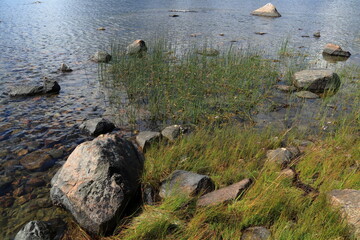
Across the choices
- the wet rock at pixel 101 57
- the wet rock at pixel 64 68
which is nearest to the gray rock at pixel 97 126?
the wet rock at pixel 64 68

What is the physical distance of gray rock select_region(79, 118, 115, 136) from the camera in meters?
7.89

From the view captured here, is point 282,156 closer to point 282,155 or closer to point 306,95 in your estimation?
point 282,155

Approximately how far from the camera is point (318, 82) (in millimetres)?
10961

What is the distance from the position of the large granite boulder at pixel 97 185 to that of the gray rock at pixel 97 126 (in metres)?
2.56

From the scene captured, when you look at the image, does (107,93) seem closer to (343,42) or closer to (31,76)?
(31,76)

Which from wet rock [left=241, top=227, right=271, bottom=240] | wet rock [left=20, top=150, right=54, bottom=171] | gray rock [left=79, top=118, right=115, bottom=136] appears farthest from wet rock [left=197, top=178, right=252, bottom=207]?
gray rock [left=79, top=118, right=115, bottom=136]

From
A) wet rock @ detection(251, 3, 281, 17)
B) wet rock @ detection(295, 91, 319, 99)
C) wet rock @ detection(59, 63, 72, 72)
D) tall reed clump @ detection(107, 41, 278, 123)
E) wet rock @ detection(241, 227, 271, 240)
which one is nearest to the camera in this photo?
wet rock @ detection(241, 227, 271, 240)

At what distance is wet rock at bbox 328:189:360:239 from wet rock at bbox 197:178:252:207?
1351 mm

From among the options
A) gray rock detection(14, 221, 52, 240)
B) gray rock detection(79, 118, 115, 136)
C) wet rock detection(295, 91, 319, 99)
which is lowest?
gray rock detection(79, 118, 115, 136)

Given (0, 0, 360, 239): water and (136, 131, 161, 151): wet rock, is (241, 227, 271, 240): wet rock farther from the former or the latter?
(136, 131, 161, 151): wet rock

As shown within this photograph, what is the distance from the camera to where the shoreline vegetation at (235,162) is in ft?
13.3

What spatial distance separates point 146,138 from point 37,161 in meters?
2.66

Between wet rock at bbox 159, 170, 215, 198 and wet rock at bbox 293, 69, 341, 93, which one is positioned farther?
wet rock at bbox 293, 69, 341, 93

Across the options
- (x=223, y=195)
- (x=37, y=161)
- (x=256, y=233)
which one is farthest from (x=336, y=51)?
(x=37, y=161)
